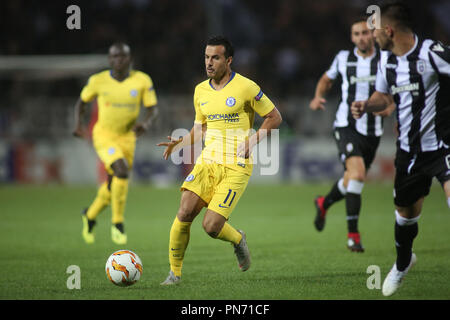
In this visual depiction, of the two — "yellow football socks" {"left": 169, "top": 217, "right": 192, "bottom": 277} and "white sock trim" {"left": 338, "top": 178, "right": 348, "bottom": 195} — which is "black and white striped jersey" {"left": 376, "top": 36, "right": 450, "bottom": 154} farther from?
"white sock trim" {"left": 338, "top": 178, "right": 348, "bottom": 195}

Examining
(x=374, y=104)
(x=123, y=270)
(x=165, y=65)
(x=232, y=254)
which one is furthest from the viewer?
(x=165, y=65)

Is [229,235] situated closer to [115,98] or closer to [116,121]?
[116,121]

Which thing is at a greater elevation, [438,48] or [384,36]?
[384,36]

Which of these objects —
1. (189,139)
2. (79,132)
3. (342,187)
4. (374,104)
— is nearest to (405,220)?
(374,104)

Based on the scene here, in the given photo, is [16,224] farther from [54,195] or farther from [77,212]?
[54,195]

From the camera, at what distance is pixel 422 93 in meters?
4.87

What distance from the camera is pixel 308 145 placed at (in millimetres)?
18328

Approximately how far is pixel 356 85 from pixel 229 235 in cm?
305

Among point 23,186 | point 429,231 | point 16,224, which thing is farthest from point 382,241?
point 23,186

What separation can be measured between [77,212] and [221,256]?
5606 mm

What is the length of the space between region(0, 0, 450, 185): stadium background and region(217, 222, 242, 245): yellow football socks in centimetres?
1251

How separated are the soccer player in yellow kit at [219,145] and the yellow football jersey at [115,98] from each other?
121 inches

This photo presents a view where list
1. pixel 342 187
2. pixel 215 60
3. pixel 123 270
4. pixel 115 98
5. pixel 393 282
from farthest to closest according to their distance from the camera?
pixel 115 98, pixel 342 187, pixel 215 60, pixel 123 270, pixel 393 282

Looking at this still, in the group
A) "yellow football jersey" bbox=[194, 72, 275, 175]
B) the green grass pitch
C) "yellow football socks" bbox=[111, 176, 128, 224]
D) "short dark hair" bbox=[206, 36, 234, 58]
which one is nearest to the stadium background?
the green grass pitch
